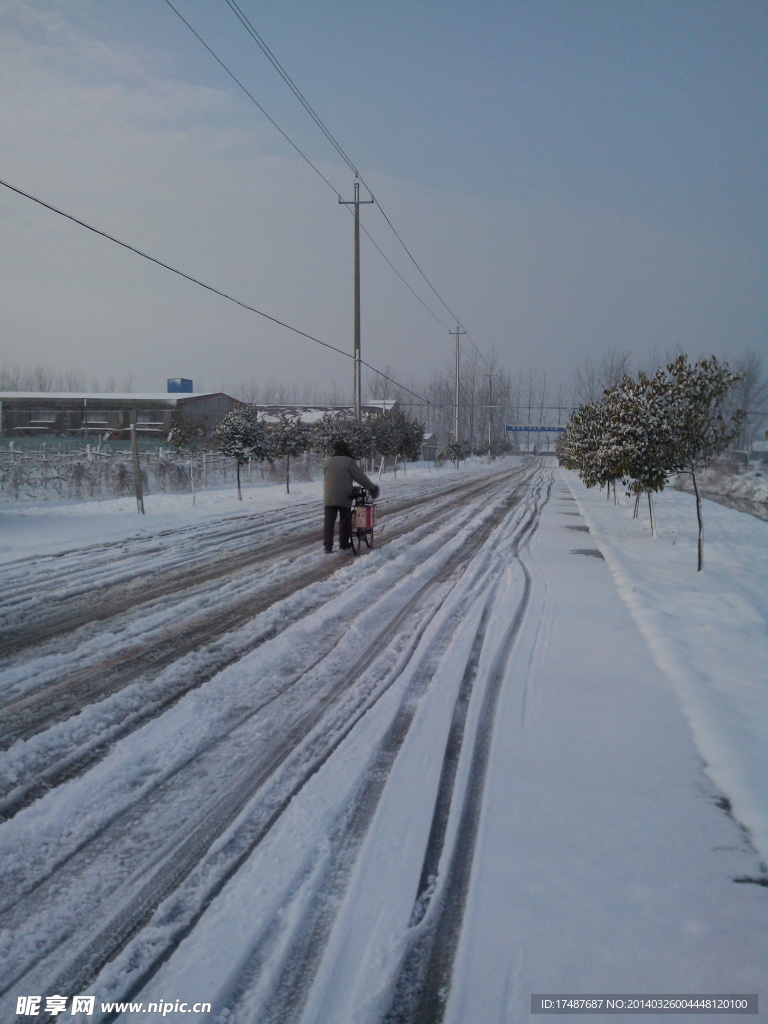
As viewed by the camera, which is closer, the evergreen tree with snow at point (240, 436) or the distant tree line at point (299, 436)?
the evergreen tree with snow at point (240, 436)

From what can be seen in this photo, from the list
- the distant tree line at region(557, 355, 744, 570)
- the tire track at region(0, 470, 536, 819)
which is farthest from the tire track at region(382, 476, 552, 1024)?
the distant tree line at region(557, 355, 744, 570)

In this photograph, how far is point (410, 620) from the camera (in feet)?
23.0

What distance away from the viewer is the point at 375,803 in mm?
3439

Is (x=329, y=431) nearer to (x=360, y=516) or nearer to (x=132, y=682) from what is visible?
(x=360, y=516)

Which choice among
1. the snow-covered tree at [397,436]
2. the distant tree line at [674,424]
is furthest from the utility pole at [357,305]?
the distant tree line at [674,424]

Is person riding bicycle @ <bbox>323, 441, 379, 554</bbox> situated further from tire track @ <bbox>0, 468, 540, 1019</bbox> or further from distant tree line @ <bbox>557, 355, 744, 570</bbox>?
tire track @ <bbox>0, 468, 540, 1019</bbox>

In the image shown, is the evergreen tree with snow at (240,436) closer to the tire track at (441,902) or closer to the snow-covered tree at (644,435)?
the snow-covered tree at (644,435)

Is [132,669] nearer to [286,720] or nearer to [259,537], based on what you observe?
[286,720]

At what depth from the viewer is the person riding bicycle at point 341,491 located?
1091 cm

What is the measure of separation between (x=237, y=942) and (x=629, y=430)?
1085 cm

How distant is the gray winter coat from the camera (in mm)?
10906

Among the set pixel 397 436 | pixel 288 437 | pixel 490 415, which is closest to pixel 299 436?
pixel 288 437

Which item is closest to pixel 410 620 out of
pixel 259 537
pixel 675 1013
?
pixel 675 1013

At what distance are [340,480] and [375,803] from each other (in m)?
7.77
